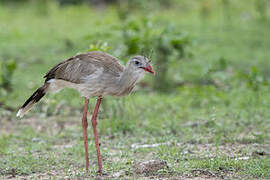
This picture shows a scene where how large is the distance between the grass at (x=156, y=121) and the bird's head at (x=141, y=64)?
0.82 meters

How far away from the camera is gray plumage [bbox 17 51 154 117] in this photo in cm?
390

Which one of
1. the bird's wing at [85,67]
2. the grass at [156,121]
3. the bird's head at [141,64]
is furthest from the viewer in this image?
the grass at [156,121]

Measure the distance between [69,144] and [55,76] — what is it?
1099 millimetres

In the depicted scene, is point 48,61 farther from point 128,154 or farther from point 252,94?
point 128,154

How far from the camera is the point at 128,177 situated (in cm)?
387

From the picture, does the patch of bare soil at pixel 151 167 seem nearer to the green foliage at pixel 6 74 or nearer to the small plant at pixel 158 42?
the small plant at pixel 158 42

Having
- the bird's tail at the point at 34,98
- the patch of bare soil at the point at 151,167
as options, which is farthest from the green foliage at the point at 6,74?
the patch of bare soil at the point at 151,167

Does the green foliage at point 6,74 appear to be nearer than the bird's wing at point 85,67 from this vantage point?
No

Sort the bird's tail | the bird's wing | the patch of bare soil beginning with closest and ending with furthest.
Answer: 1. the patch of bare soil
2. the bird's wing
3. the bird's tail

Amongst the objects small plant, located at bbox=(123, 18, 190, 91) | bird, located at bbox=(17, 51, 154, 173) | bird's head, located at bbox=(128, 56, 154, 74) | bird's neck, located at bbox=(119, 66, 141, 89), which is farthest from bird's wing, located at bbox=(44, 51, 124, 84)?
small plant, located at bbox=(123, 18, 190, 91)

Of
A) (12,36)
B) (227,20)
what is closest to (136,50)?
(12,36)

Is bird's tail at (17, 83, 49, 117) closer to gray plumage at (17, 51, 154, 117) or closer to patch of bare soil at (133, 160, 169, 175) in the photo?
gray plumage at (17, 51, 154, 117)

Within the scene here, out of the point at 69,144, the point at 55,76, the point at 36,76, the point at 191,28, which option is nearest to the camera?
the point at 55,76

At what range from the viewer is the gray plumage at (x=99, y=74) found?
3900 millimetres
